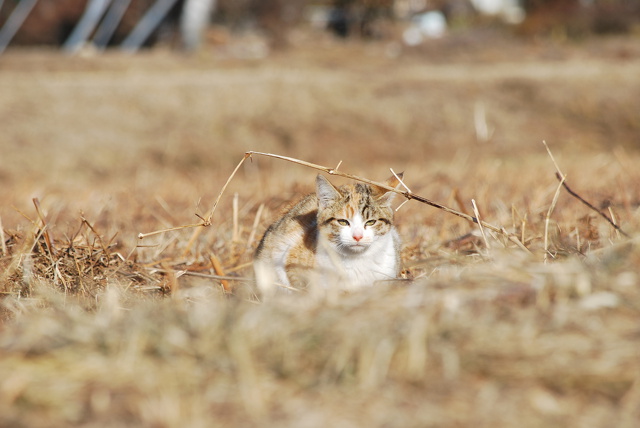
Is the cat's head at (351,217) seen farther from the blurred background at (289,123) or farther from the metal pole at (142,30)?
the metal pole at (142,30)

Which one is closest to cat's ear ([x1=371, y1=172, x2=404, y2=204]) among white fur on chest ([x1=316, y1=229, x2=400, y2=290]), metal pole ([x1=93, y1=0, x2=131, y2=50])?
white fur on chest ([x1=316, y1=229, x2=400, y2=290])

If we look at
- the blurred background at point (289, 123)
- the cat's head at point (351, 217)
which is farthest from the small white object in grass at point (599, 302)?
the blurred background at point (289, 123)

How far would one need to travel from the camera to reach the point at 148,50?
728 inches

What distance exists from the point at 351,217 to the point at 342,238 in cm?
11

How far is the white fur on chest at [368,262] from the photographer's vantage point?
8.91ft

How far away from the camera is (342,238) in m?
2.92

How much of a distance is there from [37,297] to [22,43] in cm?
1870

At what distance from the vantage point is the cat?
9.16 feet

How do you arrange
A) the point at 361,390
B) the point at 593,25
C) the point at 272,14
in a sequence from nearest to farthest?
the point at 361,390, the point at 593,25, the point at 272,14

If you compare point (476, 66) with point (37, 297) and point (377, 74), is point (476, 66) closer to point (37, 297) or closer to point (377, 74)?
point (377, 74)

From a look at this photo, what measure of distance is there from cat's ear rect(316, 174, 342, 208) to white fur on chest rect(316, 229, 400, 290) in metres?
0.23

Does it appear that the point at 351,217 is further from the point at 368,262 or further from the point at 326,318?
the point at 326,318

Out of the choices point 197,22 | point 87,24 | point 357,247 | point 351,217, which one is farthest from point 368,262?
point 87,24

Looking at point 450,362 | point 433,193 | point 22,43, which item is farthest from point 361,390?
point 22,43
